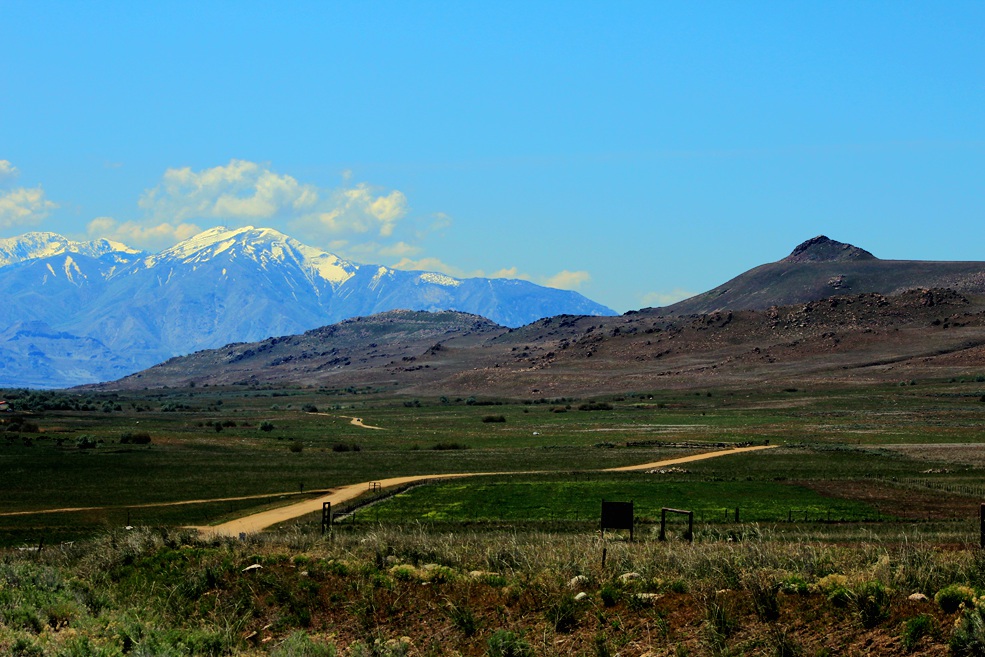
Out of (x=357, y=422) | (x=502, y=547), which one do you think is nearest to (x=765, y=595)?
(x=502, y=547)

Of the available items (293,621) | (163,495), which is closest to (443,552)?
(293,621)

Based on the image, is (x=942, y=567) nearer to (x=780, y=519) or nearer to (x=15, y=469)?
(x=780, y=519)

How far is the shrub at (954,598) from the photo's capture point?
658 inches

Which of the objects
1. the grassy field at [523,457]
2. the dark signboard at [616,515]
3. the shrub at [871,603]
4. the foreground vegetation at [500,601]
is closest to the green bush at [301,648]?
the foreground vegetation at [500,601]

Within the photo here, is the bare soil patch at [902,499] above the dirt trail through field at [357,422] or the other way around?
the other way around

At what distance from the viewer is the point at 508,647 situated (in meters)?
18.6

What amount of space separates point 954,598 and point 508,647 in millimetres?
7501

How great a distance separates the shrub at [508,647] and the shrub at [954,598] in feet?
22.6

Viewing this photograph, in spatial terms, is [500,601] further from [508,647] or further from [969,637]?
[969,637]

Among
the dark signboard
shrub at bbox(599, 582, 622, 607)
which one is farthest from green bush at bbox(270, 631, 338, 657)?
the dark signboard

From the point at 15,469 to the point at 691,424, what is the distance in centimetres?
6876

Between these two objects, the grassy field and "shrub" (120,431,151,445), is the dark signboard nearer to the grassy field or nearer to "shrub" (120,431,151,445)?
the grassy field

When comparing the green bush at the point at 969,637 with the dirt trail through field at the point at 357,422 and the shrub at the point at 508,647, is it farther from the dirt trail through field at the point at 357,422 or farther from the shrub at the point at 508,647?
the dirt trail through field at the point at 357,422

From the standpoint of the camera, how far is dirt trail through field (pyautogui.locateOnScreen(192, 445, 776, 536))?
4256 centimetres
